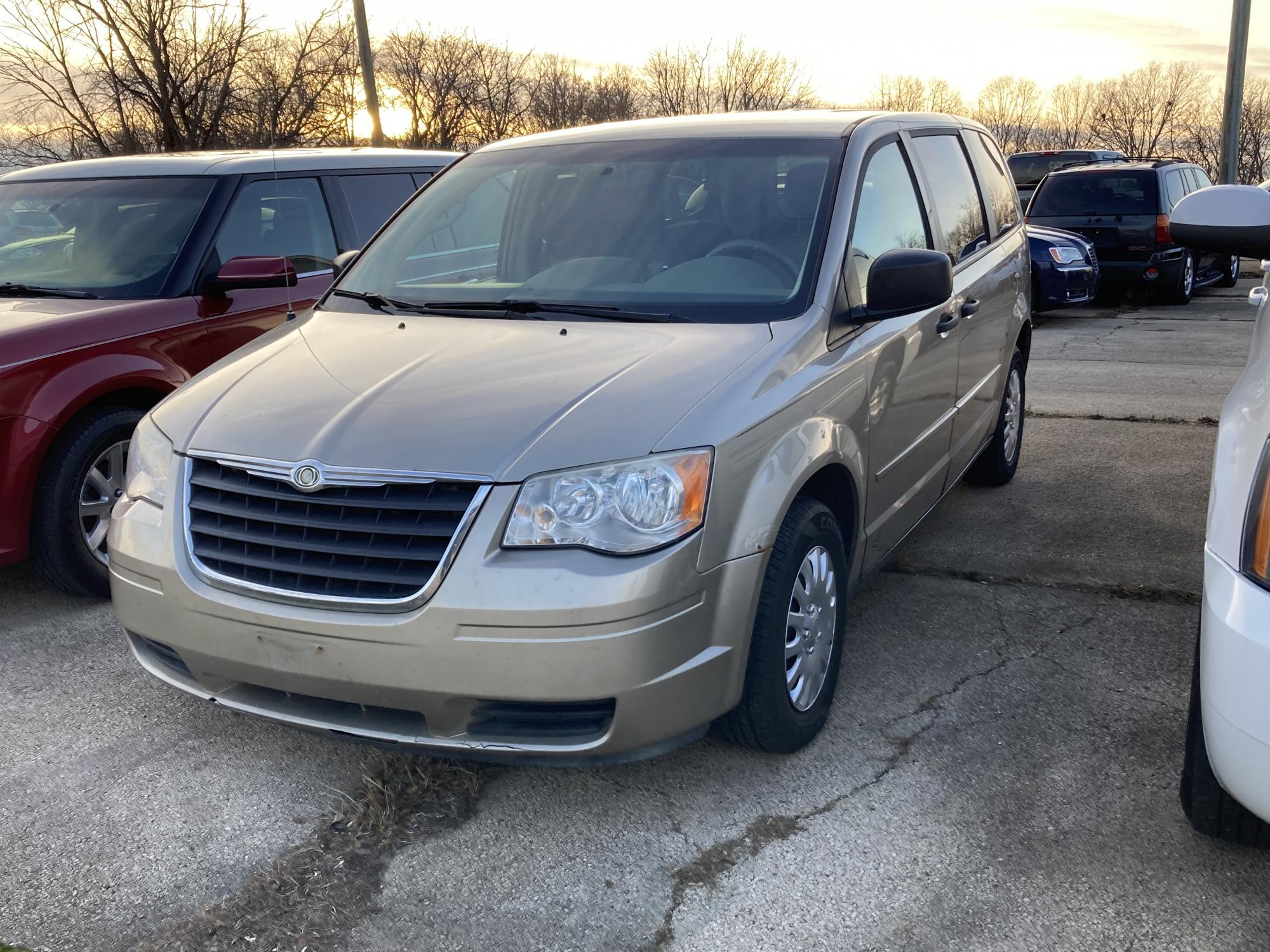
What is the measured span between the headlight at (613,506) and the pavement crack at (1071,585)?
2273 mm

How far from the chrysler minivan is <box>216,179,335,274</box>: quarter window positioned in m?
1.46

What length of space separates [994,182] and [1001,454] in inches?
52.3

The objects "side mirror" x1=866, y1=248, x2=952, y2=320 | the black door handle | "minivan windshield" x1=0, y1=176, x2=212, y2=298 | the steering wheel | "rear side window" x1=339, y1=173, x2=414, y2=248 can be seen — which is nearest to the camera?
"side mirror" x1=866, y1=248, x2=952, y2=320

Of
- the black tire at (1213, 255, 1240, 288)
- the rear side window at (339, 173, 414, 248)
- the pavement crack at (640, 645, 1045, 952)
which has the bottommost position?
the black tire at (1213, 255, 1240, 288)

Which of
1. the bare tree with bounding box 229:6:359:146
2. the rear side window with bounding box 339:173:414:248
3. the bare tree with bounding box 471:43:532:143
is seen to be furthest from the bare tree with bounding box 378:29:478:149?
the rear side window with bounding box 339:173:414:248

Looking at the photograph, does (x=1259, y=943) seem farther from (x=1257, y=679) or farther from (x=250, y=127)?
(x=250, y=127)

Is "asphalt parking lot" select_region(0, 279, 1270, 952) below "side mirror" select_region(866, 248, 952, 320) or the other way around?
below

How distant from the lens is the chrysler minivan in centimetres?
260

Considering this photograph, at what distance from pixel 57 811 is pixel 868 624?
8.76 feet

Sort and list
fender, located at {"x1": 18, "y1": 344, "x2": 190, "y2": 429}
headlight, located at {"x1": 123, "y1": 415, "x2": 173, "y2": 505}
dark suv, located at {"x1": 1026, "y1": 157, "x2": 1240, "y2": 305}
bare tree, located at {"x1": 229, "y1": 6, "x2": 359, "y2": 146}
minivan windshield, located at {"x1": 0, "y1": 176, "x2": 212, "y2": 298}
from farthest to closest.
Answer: bare tree, located at {"x1": 229, "y1": 6, "x2": 359, "y2": 146}, dark suv, located at {"x1": 1026, "y1": 157, "x2": 1240, "y2": 305}, minivan windshield, located at {"x1": 0, "y1": 176, "x2": 212, "y2": 298}, fender, located at {"x1": 18, "y1": 344, "x2": 190, "y2": 429}, headlight, located at {"x1": 123, "y1": 415, "x2": 173, "y2": 505}

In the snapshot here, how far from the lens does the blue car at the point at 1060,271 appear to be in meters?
11.7

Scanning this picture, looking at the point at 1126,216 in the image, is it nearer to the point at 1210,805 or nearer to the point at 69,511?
the point at 1210,805

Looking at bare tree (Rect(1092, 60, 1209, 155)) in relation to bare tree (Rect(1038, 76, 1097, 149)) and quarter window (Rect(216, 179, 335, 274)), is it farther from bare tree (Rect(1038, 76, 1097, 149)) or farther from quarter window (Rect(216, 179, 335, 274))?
quarter window (Rect(216, 179, 335, 274))

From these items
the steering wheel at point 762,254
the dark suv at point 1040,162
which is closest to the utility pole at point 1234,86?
the dark suv at point 1040,162
